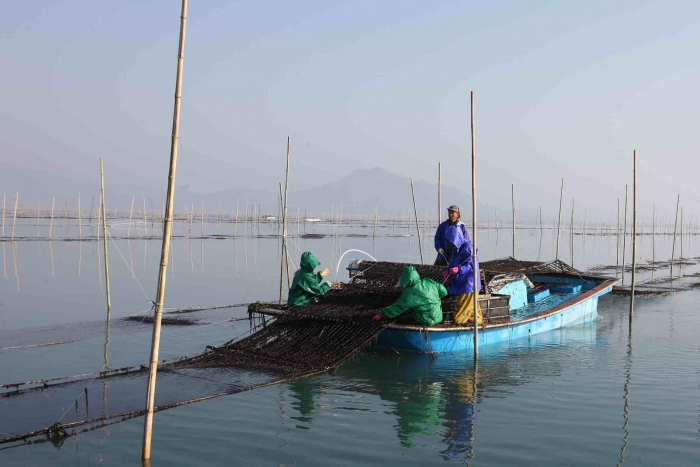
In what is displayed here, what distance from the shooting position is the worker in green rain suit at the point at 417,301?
11273 millimetres

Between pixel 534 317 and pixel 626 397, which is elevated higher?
pixel 534 317

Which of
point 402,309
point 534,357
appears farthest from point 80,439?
point 534,357

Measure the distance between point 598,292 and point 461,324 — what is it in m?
6.66

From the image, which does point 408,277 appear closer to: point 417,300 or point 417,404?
point 417,300

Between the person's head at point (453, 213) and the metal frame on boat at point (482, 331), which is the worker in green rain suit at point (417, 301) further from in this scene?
the person's head at point (453, 213)

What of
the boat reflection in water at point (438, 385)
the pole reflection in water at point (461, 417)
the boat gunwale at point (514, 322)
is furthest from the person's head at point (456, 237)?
the pole reflection in water at point (461, 417)

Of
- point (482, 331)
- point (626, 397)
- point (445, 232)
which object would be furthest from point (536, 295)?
point (626, 397)

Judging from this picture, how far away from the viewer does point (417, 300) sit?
1134 cm

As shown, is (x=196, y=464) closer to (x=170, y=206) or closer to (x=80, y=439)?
(x=80, y=439)

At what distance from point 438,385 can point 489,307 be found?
3112mm

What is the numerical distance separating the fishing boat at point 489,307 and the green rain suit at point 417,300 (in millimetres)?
189

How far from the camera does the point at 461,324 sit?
39.9 ft

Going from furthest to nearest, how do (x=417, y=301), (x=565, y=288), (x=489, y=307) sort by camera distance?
(x=565, y=288) → (x=489, y=307) → (x=417, y=301)

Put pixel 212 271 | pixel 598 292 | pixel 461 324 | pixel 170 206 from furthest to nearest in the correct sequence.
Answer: pixel 212 271 → pixel 598 292 → pixel 461 324 → pixel 170 206
